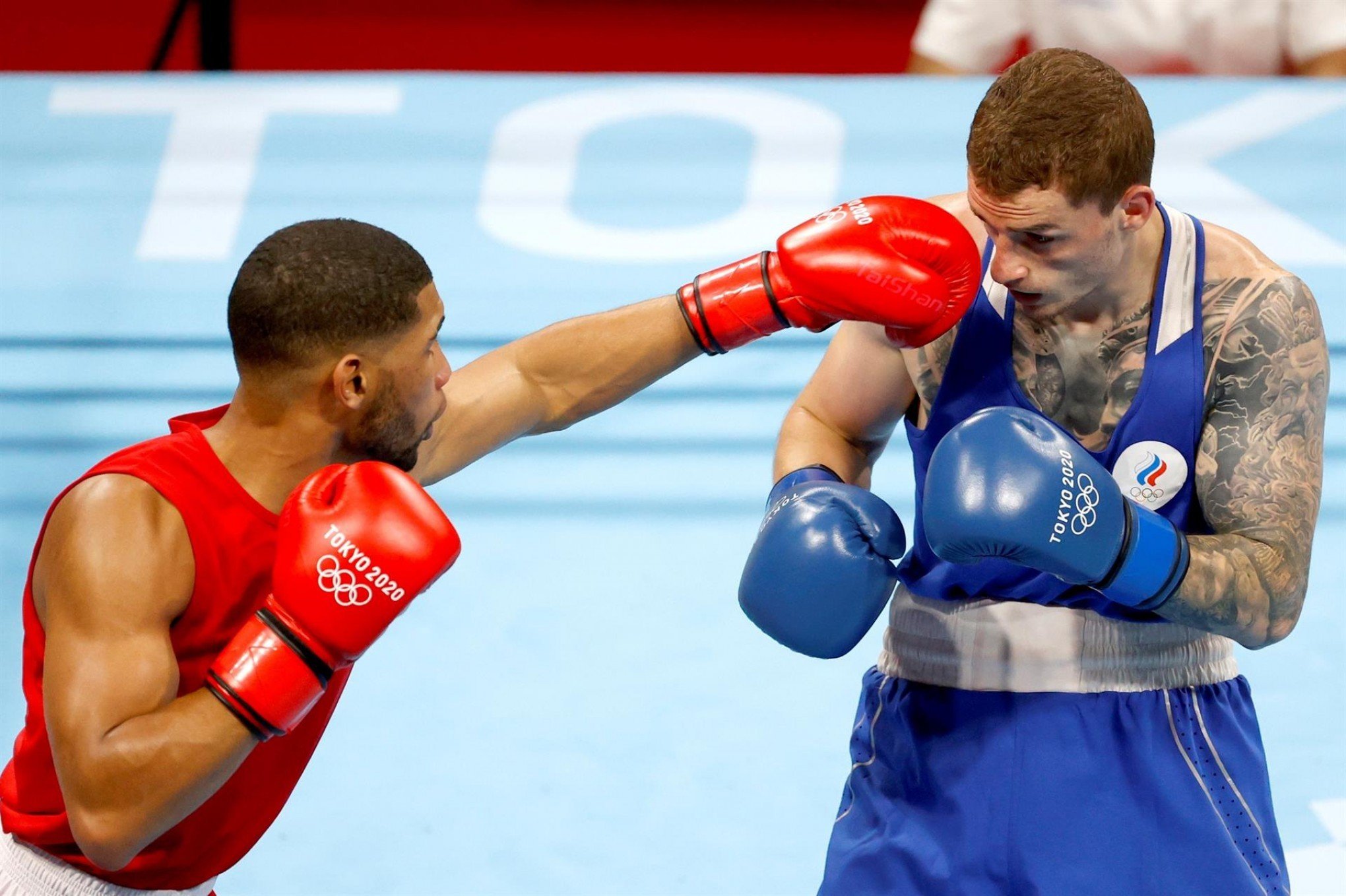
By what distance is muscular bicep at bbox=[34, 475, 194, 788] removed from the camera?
71.8 inches

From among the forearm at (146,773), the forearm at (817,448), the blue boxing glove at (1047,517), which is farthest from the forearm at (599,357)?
the forearm at (146,773)

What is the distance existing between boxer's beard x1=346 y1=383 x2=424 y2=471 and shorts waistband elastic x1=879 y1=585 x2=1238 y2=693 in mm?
707

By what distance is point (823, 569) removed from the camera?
2.12m

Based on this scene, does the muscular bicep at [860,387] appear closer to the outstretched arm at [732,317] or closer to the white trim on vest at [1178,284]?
the outstretched arm at [732,317]

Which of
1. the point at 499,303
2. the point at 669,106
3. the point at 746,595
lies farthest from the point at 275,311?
the point at 669,106

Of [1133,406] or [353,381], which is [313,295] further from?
[1133,406]

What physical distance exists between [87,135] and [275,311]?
3236 mm

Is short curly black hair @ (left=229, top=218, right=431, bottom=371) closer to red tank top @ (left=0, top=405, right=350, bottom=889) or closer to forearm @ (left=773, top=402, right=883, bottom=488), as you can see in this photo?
red tank top @ (left=0, top=405, right=350, bottom=889)

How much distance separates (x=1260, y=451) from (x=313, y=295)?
112 cm

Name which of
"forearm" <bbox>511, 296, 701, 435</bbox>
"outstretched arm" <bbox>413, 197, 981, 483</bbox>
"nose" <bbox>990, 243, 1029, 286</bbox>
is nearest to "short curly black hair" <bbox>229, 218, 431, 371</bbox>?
"outstretched arm" <bbox>413, 197, 981, 483</bbox>

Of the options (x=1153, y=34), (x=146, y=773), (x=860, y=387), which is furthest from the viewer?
(x=1153, y=34)

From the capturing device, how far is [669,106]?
16.1 ft

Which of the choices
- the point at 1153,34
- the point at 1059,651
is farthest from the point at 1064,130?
the point at 1153,34

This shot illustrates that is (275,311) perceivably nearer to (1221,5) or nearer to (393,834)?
(393,834)
